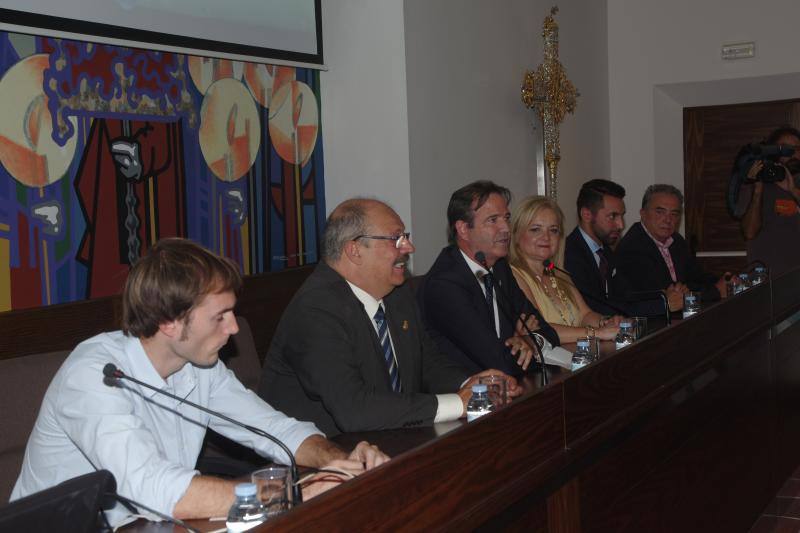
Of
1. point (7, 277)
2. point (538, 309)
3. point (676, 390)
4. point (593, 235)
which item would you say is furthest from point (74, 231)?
point (593, 235)

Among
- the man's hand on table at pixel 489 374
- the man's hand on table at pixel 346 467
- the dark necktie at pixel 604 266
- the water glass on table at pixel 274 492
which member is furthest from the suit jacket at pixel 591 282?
the water glass on table at pixel 274 492

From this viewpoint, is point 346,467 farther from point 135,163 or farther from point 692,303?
point 692,303

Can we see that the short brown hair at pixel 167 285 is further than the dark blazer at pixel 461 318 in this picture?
No

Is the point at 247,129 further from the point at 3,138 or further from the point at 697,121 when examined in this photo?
the point at 697,121

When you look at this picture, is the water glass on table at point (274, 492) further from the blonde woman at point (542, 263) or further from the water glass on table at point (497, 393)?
the blonde woman at point (542, 263)

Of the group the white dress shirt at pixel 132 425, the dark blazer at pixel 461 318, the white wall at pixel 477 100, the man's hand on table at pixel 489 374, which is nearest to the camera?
the white dress shirt at pixel 132 425

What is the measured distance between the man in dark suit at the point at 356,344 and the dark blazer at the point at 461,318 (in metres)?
0.30

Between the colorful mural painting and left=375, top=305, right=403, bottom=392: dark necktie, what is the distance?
131 centimetres

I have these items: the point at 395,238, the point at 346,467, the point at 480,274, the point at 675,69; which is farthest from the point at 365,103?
the point at 675,69

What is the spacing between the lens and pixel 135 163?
12.2 feet

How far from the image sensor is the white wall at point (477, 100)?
486 cm

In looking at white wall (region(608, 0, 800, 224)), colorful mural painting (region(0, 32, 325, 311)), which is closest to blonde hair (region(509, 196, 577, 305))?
colorful mural painting (region(0, 32, 325, 311))

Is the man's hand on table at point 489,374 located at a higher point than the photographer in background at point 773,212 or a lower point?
lower

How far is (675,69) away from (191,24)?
15.6 ft
